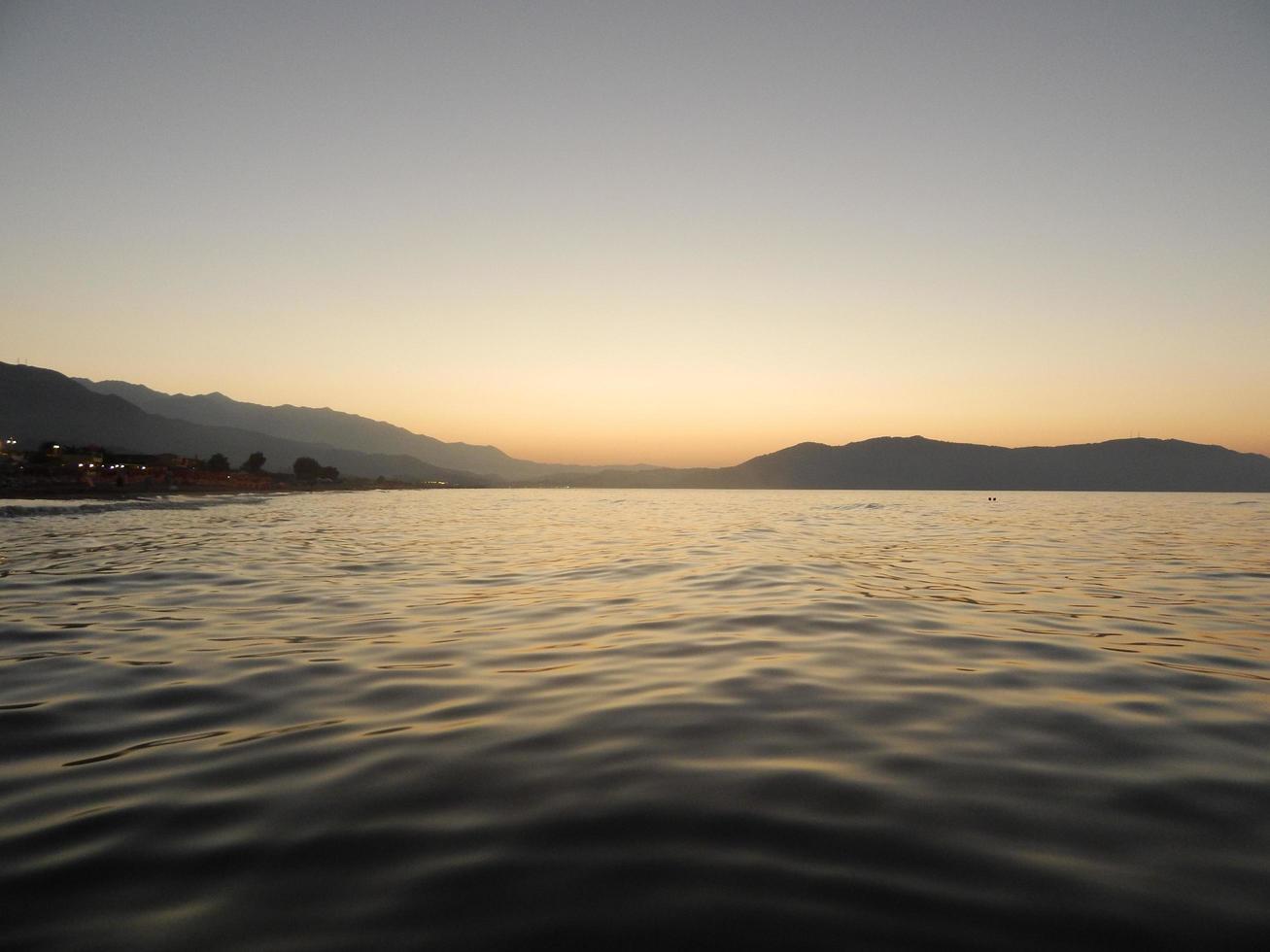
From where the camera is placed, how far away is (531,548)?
2742 centimetres

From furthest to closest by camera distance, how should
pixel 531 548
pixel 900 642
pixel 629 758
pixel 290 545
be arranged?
1. pixel 531 548
2. pixel 290 545
3. pixel 900 642
4. pixel 629 758

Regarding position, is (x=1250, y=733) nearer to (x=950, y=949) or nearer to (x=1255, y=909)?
(x=1255, y=909)

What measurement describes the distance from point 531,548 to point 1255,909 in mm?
25197

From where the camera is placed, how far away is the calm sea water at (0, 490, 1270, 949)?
3.33 m

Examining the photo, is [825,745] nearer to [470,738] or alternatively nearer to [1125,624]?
[470,738]

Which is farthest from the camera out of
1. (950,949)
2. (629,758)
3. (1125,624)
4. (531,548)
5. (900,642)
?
(531,548)

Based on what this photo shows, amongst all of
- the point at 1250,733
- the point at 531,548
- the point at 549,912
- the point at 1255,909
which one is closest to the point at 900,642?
the point at 1250,733

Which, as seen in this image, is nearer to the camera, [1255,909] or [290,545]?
[1255,909]

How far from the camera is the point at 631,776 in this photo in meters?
5.14

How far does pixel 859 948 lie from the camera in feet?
9.98

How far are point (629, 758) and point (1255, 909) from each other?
3.86 meters

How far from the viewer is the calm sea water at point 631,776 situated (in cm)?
333

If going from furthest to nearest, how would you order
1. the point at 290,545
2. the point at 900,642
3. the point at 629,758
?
the point at 290,545
the point at 900,642
the point at 629,758

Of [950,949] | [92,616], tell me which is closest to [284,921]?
[950,949]
